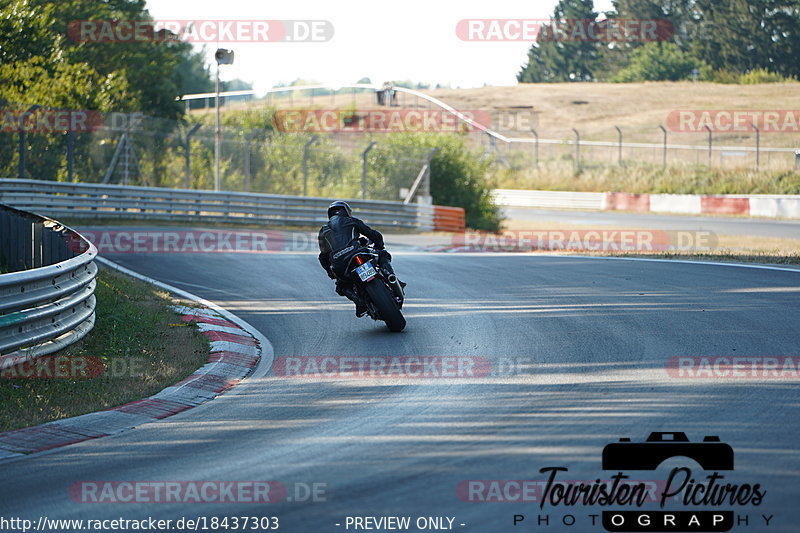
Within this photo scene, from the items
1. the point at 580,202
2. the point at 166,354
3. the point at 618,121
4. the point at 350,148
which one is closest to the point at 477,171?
the point at 350,148

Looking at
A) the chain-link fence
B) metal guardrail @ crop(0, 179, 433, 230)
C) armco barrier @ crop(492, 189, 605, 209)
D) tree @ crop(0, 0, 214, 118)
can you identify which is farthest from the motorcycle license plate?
armco barrier @ crop(492, 189, 605, 209)

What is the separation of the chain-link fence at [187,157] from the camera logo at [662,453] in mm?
17625

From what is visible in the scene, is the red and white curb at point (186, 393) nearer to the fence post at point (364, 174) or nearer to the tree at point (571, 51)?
the fence post at point (364, 174)

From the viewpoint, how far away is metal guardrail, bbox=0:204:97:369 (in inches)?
294

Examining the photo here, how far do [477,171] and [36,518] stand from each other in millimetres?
26227

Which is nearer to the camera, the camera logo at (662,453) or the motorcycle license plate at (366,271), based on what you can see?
the camera logo at (662,453)

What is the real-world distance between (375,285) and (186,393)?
2.83 metres

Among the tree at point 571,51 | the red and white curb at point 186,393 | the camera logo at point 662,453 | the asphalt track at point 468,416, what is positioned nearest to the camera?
the asphalt track at point 468,416

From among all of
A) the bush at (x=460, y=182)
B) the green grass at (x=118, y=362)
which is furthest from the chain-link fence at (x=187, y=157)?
the green grass at (x=118, y=362)

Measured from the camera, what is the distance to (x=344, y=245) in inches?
399

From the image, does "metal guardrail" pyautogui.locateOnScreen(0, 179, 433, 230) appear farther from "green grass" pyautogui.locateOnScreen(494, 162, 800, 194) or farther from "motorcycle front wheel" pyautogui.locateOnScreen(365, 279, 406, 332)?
"green grass" pyautogui.locateOnScreen(494, 162, 800, 194)

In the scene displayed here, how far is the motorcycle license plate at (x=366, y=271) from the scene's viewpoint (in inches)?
385

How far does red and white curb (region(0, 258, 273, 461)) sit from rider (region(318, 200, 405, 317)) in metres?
1.09

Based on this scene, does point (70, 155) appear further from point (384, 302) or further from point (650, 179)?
point (650, 179)
